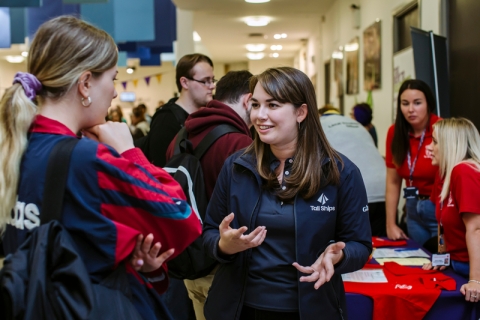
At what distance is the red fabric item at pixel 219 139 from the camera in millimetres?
2498

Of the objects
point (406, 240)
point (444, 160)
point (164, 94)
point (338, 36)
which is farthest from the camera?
point (164, 94)

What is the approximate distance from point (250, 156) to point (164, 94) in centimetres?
2036

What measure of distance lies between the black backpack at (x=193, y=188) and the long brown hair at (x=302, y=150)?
1.47ft

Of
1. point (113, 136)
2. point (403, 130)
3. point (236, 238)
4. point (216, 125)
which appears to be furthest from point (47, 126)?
point (403, 130)

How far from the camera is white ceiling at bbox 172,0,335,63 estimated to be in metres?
9.41

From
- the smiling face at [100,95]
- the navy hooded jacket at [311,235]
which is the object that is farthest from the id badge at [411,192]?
the smiling face at [100,95]

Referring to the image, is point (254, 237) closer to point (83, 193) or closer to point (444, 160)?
point (83, 193)

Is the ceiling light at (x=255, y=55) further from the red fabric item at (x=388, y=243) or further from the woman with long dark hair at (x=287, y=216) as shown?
the woman with long dark hair at (x=287, y=216)

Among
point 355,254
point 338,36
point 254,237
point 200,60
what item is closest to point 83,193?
point 254,237

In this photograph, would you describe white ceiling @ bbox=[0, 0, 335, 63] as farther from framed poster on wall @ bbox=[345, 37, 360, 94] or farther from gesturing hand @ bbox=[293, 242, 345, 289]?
gesturing hand @ bbox=[293, 242, 345, 289]

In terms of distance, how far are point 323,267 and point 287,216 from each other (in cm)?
23

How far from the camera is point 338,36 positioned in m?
9.32

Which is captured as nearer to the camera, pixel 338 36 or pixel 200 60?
pixel 200 60

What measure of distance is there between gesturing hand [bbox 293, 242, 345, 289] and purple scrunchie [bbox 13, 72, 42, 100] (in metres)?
0.96
